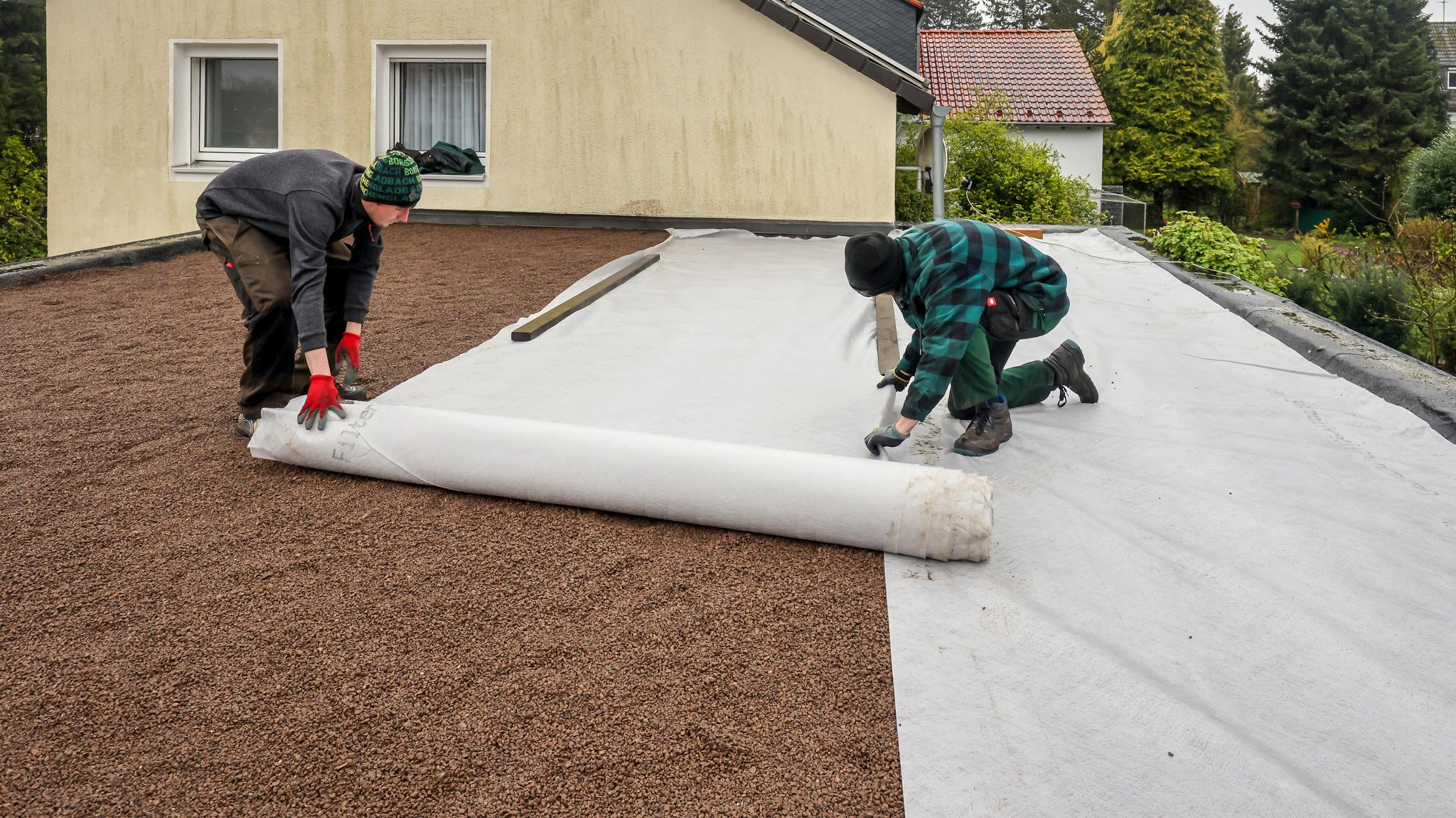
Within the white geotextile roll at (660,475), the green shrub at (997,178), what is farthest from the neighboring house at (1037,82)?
the white geotextile roll at (660,475)

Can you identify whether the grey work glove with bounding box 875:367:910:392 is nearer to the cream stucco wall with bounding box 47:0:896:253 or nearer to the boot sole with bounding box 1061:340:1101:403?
the boot sole with bounding box 1061:340:1101:403

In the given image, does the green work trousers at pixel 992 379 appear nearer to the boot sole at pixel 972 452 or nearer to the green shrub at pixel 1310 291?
the boot sole at pixel 972 452

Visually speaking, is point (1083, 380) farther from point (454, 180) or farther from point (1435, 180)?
point (1435, 180)

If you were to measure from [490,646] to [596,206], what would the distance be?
720 cm

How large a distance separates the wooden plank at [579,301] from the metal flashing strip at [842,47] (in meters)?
2.87

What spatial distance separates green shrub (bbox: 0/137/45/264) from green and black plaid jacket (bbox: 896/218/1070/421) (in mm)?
23827

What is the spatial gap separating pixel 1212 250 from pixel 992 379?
540cm

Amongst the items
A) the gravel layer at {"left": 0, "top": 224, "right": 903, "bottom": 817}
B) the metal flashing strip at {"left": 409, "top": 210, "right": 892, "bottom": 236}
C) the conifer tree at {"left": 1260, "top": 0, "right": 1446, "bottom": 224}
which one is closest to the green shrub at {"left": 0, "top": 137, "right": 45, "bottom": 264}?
the metal flashing strip at {"left": 409, "top": 210, "right": 892, "bottom": 236}

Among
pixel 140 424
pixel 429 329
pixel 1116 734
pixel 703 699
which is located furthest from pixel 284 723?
pixel 429 329

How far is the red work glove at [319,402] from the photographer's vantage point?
3.17 metres

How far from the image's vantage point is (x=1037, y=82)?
77.2 feet

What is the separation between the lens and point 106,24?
357 inches

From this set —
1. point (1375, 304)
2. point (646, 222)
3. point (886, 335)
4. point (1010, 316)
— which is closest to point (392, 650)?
point (1010, 316)

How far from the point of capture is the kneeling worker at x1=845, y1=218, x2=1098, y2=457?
314 cm
